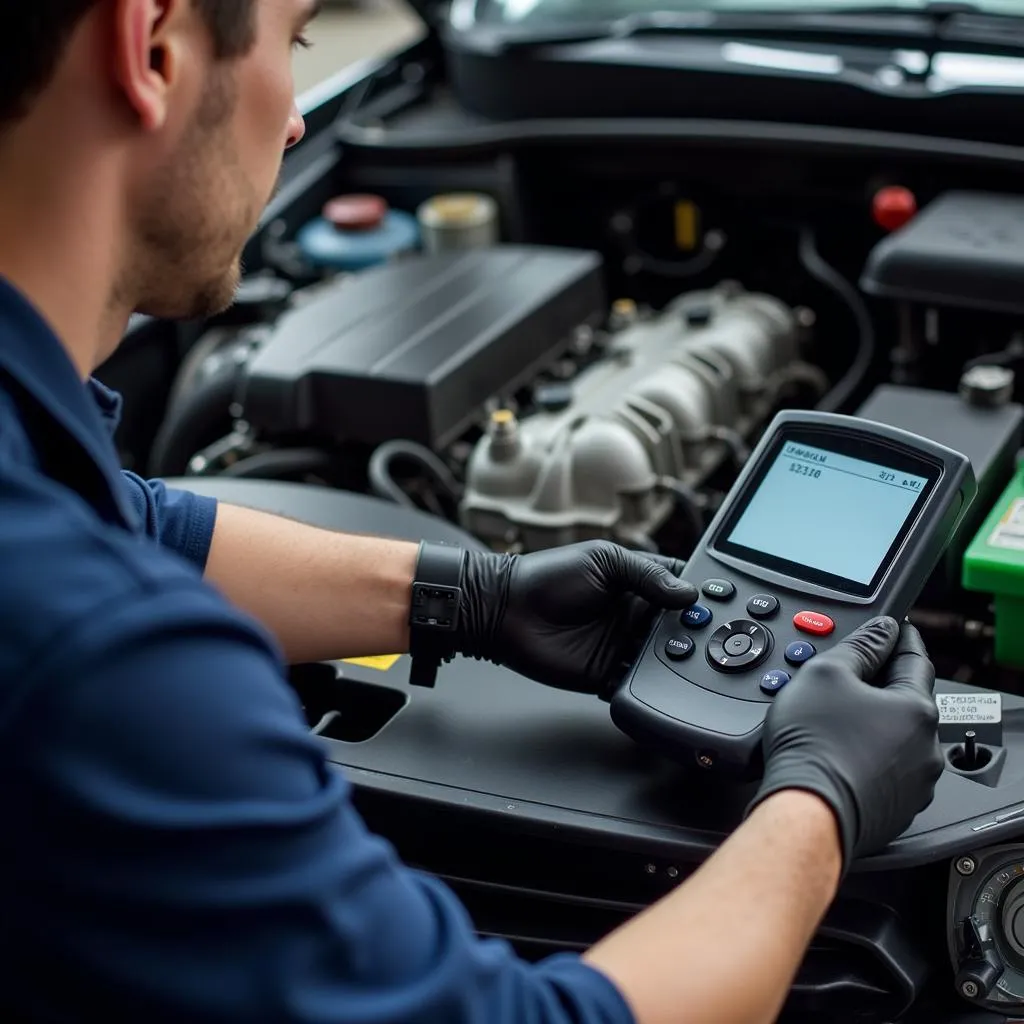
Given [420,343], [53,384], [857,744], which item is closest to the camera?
[53,384]

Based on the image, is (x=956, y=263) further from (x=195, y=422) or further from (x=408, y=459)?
(x=195, y=422)

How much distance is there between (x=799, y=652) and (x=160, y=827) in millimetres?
447

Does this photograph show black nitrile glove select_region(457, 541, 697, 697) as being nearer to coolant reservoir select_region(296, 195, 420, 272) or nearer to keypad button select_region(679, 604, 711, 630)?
keypad button select_region(679, 604, 711, 630)

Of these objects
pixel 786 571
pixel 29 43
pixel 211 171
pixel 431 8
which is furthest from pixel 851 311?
pixel 29 43

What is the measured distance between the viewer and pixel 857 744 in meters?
0.80

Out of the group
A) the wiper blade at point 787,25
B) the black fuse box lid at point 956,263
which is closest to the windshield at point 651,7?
the wiper blade at point 787,25

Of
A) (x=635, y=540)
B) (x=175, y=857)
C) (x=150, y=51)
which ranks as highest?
(x=150, y=51)

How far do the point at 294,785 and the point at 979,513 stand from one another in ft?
2.37

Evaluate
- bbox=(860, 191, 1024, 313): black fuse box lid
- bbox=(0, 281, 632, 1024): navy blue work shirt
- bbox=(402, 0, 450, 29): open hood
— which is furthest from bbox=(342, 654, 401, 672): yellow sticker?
bbox=(402, 0, 450, 29): open hood

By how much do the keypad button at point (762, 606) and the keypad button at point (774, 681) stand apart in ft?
0.18

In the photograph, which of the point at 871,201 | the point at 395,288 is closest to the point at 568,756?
the point at 395,288

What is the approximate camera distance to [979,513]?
1165 mm

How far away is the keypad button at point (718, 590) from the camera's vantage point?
955 mm

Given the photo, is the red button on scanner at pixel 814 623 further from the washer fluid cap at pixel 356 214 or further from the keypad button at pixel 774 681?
the washer fluid cap at pixel 356 214
